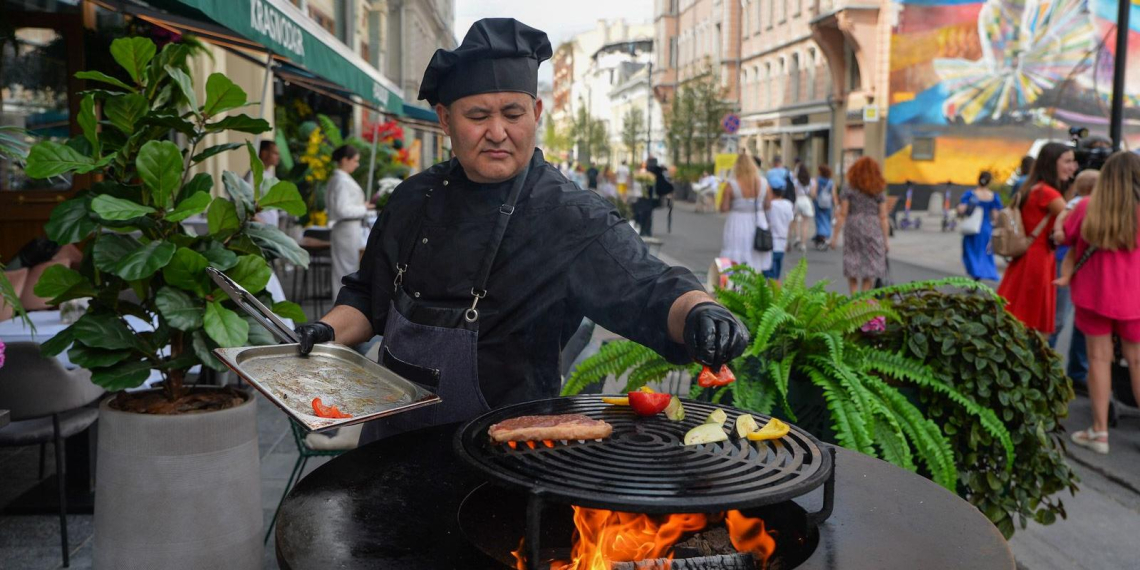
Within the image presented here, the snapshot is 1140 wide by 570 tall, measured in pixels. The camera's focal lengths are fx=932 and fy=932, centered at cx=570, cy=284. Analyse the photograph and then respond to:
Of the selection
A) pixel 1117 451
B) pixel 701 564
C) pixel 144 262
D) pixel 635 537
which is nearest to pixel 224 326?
pixel 144 262

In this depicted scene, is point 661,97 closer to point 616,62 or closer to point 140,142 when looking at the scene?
point 616,62

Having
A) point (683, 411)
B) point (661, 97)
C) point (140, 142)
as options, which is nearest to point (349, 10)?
point (140, 142)

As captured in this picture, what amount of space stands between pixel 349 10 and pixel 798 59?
26.3 metres

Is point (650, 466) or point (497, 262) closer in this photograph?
point (650, 466)

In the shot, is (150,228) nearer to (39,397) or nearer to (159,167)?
(159,167)

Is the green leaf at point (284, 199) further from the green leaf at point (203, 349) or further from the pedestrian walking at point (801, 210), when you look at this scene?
the pedestrian walking at point (801, 210)

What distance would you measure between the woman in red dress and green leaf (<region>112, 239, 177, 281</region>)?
596 cm

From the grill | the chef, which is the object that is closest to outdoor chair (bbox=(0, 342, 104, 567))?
the chef

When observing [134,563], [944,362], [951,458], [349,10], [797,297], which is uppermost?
[349,10]

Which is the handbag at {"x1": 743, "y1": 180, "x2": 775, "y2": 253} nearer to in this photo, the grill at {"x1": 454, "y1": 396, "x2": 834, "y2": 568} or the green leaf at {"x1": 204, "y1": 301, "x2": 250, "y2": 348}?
the green leaf at {"x1": 204, "y1": 301, "x2": 250, "y2": 348}

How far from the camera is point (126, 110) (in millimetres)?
2934

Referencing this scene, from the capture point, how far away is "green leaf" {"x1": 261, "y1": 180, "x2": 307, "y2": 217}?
304 cm

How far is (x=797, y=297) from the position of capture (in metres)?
3.54

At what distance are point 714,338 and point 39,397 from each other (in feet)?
10.1
